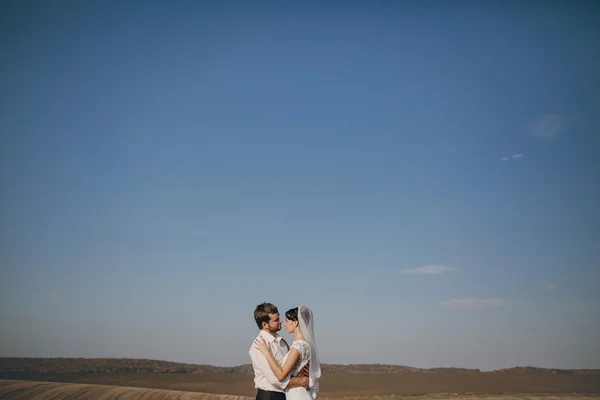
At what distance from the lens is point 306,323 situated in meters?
6.80

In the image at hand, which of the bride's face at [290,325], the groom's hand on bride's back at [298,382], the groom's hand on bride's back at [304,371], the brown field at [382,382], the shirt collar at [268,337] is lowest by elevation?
the brown field at [382,382]

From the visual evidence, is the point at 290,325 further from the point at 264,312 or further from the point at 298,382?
the point at 298,382

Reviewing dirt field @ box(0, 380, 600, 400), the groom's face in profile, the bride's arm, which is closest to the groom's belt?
the bride's arm

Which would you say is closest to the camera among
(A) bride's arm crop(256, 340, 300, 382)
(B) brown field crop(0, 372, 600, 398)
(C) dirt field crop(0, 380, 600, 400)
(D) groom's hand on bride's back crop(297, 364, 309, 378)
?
(A) bride's arm crop(256, 340, 300, 382)

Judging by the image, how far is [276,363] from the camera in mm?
6535

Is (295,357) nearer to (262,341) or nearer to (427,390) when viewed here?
(262,341)

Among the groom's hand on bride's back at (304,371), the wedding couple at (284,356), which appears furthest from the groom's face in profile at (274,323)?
the groom's hand on bride's back at (304,371)

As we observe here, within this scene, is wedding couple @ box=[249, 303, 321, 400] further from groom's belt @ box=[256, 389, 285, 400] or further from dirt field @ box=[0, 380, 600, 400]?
dirt field @ box=[0, 380, 600, 400]

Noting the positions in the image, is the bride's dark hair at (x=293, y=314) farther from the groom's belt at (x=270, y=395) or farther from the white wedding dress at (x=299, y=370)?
the groom's belt at (x=270, y=395)

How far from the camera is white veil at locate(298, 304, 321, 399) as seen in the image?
6.74 metres

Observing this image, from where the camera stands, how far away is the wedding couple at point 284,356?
21.5ft

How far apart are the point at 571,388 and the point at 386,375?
30.7 ft

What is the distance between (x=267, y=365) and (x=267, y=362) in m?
0.05

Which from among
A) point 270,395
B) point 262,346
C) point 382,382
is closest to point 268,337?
point 262,346
